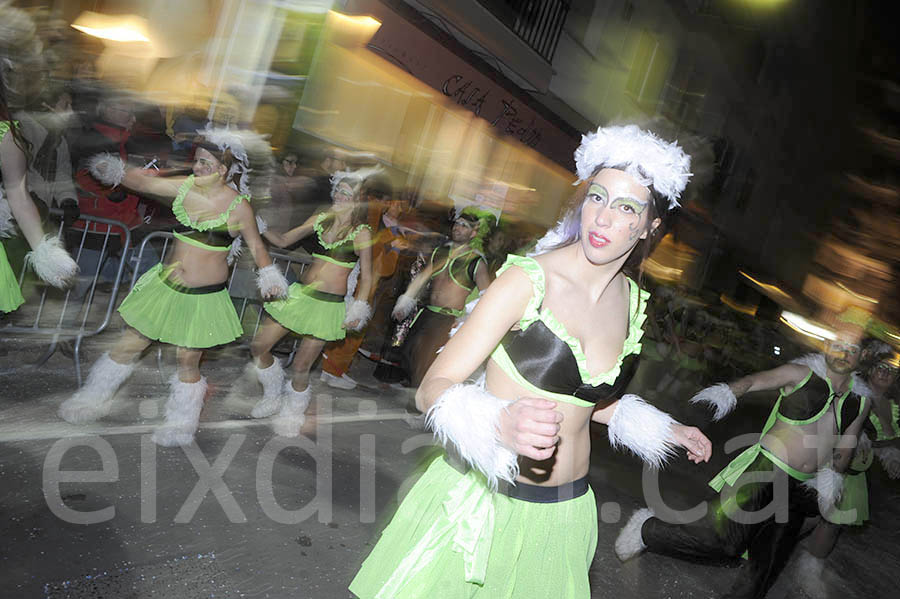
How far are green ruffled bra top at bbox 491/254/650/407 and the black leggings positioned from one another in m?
2.62

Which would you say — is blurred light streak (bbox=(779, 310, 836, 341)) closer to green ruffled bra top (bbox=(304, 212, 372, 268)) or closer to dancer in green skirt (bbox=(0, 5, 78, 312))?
green ruffled bra top (bbox=(304, 212, 372, 268))

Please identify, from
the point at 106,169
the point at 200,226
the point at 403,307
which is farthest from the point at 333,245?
the point at 106,169

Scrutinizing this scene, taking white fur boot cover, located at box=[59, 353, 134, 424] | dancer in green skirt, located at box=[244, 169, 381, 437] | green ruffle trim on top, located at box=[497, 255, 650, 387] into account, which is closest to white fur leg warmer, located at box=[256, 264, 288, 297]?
dancer in green skirt, located at box=[244, 169, 381, 437]

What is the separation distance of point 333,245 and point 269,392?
4.36 feet

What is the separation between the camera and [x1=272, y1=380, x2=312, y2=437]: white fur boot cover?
541 centimetres

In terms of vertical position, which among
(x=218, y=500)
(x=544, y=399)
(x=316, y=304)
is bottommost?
(x=218, y=500)

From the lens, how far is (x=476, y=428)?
1.92 m

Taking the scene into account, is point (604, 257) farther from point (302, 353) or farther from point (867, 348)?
point (302, 353)

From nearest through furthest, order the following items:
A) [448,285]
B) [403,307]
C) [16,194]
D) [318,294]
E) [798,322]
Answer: [16,194] → [318,294] → [448,285] → [403,307] → [798,322]

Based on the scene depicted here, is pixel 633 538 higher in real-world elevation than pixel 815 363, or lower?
lower

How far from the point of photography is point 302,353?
18.8ft

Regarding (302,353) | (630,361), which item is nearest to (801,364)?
(630,361)

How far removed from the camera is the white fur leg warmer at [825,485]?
4492 mm

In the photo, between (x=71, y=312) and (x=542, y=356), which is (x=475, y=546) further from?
(x=71, y=312)
